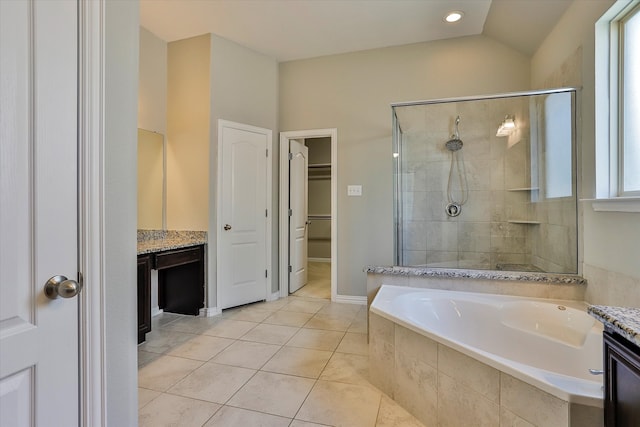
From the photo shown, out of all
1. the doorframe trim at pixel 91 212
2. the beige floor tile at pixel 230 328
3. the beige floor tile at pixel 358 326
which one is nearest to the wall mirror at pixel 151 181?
the beige floor tile at pixel 230 328

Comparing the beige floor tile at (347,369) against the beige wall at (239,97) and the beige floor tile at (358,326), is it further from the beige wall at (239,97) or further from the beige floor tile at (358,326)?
the beige wall at (239,97)

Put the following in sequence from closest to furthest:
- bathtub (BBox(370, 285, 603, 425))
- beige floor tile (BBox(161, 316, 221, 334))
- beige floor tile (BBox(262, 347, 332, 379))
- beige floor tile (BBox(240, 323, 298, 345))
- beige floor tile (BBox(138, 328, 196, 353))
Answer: bathtub (BBox(370, 285, 603, 425)) → beige floor tile (BBox(262, 347, 332, 379)) → beige floor tile (BBox(138, 328, 196, 353)) → beige floor tile (BBox(240, 323, 298, 345)) → beige floor tile (BBox(161, 316, 221, 334))

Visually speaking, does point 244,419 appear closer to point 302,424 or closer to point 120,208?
point 302,424

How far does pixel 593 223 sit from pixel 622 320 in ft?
4.97

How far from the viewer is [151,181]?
127 inches

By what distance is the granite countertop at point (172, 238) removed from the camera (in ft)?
9.53

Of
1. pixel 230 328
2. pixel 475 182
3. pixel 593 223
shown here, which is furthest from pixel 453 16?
pixel 230 328

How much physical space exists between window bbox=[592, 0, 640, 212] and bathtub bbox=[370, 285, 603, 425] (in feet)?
2.38

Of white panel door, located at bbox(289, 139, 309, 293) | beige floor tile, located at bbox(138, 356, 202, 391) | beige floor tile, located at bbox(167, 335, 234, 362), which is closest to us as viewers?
beige floor tile, located at bbox(138, 356, 202, 391)

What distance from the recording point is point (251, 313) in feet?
10.9

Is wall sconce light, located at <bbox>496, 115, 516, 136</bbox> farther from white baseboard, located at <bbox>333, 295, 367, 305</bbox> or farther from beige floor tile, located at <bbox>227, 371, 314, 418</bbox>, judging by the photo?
beige floor tile, located at <bbox>227, 371, 314, 418</bbox>

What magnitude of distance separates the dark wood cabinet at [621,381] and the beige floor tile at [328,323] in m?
2.18

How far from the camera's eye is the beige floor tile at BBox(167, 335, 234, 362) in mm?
2355

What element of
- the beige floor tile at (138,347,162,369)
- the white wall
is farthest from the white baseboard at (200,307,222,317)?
the white wall
